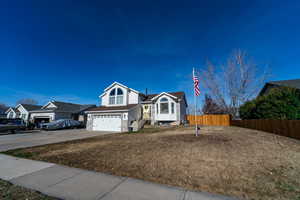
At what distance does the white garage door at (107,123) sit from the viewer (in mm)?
17594

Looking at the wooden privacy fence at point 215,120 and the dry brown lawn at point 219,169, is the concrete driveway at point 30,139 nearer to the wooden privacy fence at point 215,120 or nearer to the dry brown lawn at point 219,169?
the dry brown lawn at point 219,169

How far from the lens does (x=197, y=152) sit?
5.80 meters

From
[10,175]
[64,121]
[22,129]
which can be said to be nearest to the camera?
[10,175]

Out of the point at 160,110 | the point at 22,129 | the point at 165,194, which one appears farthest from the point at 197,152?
the point at 22,129

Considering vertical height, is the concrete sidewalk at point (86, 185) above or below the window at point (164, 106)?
below

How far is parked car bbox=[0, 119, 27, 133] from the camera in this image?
16038 millimetres

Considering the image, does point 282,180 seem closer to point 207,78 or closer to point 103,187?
point 103,187

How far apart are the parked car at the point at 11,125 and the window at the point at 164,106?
1916 centimetres

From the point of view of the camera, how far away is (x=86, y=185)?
3.30 meters

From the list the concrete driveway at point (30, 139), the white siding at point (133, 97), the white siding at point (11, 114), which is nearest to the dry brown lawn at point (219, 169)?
the concrete driveway at point (30, 139)

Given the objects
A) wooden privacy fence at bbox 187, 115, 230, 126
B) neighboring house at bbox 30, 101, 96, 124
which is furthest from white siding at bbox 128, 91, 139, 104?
neighboring house at bbox 30, 101, 96, 124

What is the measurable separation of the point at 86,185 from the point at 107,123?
15.6 meters

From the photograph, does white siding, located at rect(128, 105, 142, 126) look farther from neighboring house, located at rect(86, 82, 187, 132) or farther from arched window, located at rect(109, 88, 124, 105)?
arched window, located at rect(109, 88, 124, 105)

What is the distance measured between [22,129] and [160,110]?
19.2 metres
